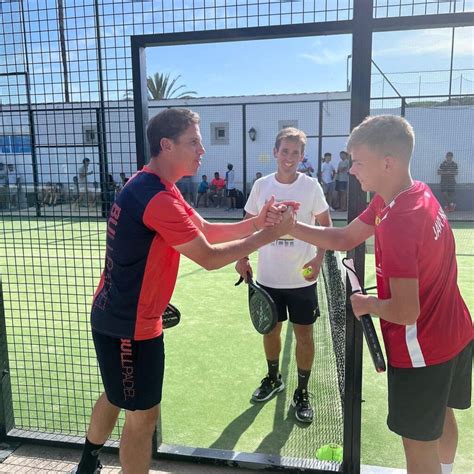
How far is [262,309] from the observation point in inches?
123

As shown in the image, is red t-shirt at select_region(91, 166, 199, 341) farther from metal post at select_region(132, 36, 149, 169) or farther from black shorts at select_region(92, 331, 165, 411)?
metal post at select_region(132, 36, 149, 169)

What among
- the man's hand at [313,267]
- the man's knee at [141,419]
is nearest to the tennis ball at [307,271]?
the man's hand at [313,267]

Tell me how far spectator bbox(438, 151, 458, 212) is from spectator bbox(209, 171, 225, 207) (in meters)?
7.24

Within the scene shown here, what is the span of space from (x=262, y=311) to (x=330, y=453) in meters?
0.96

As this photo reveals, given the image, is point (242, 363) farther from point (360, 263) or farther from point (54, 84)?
point (54, 84)

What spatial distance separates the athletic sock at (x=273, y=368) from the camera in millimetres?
3727

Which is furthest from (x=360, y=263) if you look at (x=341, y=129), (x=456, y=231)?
(x=341, y=129)

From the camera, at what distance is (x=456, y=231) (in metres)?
11.5

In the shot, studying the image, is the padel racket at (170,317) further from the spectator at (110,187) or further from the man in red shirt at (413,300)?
the man in red shirt at (413,300)

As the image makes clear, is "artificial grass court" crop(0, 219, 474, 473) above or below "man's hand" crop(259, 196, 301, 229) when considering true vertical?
below

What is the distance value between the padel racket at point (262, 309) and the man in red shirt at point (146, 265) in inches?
28.3

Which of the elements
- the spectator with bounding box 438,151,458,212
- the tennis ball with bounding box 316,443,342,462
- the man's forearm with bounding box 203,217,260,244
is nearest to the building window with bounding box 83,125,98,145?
the man's forearm with bounding box 203,217,260,244

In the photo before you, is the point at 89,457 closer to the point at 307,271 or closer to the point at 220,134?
the point at 307,271

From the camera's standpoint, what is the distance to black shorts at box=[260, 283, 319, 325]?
3.48 metres
